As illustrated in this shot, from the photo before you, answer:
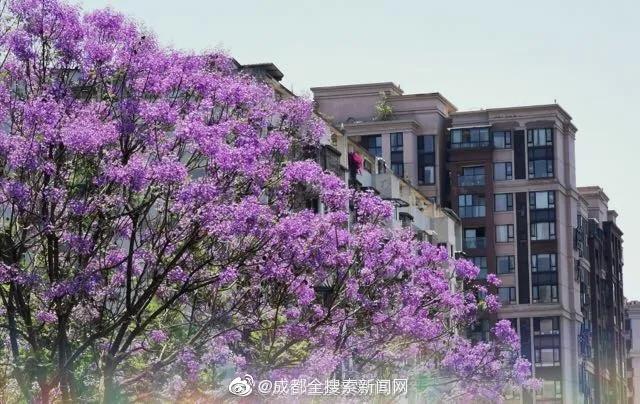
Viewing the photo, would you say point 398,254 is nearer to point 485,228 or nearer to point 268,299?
point 268,299

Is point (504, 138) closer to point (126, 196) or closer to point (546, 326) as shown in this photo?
point (546, 326)

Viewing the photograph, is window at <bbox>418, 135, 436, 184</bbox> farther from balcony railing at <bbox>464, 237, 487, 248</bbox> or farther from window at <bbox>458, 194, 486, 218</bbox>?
balcony railing at <bbox>464, 237, 487, 248</bbox>

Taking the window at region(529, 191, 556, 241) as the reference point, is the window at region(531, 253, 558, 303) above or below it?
below

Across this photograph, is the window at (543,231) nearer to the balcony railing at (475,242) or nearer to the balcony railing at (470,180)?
the balcony railing at (475,242)

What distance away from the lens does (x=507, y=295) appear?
5349 inches

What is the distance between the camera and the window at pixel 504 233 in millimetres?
136250

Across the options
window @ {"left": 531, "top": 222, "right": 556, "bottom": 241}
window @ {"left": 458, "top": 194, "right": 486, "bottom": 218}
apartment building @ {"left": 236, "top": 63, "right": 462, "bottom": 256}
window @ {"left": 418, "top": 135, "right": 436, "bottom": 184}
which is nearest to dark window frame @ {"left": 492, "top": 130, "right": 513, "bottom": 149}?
window @ {"left": 458, "top": 194, "right": 486, "bottom": 218}

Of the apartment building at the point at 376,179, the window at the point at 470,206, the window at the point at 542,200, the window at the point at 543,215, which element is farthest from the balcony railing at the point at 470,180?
the apartment building at the point at 376,179

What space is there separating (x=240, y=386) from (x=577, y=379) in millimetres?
98713

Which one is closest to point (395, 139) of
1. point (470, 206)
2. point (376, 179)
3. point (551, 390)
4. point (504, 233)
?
point (470, 206)

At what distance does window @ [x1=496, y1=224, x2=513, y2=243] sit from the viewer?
136250mm

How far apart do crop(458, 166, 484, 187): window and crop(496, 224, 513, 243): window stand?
3965 millimetres

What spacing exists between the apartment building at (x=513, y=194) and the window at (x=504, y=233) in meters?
0.08

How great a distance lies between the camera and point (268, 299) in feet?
132
